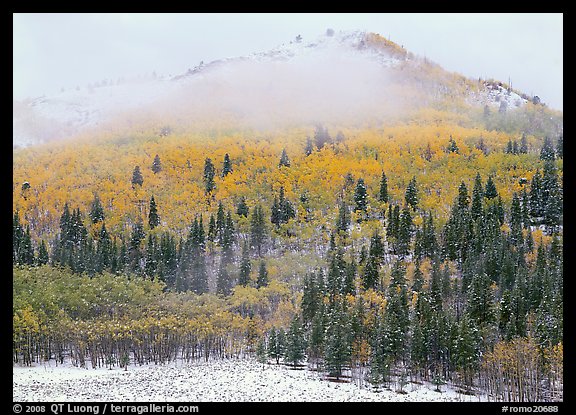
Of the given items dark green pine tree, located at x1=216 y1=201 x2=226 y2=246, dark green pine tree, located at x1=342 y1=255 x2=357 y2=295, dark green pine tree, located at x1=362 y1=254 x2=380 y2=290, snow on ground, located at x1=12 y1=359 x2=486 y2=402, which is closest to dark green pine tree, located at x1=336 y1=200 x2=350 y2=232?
dark green pine tree, located at x1=362 y1=254 x2=380 y2=290

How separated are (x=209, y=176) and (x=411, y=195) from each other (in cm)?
6553

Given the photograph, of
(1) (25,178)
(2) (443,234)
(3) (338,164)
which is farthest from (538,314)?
(1) (25,178)

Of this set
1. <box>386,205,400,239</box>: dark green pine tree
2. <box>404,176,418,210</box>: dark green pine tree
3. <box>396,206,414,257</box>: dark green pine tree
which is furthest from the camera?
<box>404,176,418,210</box>: dark green pine tree

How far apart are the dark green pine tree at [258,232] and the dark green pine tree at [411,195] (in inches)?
1462

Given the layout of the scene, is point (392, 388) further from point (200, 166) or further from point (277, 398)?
point (200, 166)

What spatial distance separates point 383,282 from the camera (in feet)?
365

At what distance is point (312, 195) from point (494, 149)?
63020 mm

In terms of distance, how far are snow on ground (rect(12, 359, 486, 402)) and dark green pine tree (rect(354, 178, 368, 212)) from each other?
73219mm

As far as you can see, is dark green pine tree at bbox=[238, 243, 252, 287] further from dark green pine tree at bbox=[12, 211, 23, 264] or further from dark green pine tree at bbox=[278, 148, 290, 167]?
dark green pine tree at bbox=[278, 148, 290, 167]

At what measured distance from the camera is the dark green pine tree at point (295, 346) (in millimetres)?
84062

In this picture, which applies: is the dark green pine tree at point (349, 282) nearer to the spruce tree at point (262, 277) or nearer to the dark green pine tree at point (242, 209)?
the spruce tree at point (262, 277)

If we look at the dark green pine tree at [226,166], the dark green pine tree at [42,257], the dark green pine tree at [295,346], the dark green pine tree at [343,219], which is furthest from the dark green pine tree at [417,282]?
the dark green pine tree at [226,166]

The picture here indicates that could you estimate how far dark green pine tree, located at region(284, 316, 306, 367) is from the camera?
8406 centimetres

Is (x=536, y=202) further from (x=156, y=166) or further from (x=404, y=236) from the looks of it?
(x=156, y=166)
